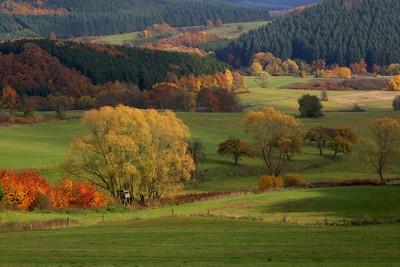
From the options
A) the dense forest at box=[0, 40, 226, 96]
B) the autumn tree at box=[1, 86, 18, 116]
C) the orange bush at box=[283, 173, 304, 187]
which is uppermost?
the dense forest at box=[0, 40, 226, 96]

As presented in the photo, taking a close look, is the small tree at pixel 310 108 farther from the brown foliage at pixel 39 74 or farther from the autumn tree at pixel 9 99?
the brown foliage at pixel 39 74

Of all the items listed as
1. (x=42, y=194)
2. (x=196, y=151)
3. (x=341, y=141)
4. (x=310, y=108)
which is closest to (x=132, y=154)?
(x=42, y=194)

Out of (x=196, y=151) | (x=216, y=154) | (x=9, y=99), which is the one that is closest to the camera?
(x=196, y=151)

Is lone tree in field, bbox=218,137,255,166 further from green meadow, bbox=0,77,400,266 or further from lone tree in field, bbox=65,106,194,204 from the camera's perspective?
lone tree in field, bbox=65,106,194,204

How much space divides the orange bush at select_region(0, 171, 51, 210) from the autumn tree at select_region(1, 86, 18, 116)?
276ft

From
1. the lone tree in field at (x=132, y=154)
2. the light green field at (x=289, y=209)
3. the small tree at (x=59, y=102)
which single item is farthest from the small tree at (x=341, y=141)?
the small tree at (x=59, y=102)

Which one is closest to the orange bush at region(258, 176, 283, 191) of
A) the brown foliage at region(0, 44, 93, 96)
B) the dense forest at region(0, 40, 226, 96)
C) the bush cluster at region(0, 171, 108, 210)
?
the bush cluster at region(0, 171, 108, 210)

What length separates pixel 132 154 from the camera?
234ft

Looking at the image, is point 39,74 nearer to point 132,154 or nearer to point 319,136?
point 319,136

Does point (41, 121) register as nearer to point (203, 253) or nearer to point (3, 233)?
point (3, 233)

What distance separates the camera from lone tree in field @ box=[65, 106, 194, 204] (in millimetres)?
71250

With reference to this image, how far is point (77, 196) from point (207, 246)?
3290 centimetres

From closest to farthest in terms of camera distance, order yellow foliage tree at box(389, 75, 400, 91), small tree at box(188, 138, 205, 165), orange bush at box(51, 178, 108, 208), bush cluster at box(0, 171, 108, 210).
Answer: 1. bush cluster at box(0, 171, 108, 210)
2. orange bush at box(51, 178, 108, 208)
3. small tree at box(188, 138, 205, 165)
4. yellow foliage tree at box(389, 75, 400, 91)

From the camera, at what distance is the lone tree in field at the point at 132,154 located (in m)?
71.2
